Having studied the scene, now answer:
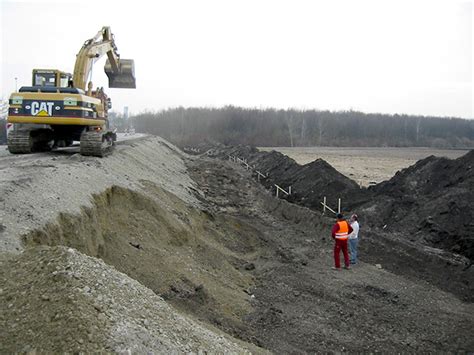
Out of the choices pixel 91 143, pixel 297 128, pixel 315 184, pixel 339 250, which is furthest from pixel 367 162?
pixel 297 128

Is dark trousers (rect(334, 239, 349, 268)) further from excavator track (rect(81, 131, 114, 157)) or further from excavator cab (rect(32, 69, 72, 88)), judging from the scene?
excavator cab (rect(32, 69, 72, 88))

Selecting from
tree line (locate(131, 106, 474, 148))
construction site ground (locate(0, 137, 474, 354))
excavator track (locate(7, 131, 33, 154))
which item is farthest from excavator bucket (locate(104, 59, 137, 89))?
tree line (locate(131, 106, 474, 148))

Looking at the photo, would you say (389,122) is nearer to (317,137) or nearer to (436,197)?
(317,137)

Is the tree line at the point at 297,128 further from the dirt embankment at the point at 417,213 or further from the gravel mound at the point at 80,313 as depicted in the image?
the gravel mound at the point at 80,313

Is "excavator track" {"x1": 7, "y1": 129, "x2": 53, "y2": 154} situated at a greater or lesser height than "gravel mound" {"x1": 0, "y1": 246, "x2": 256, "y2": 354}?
greater

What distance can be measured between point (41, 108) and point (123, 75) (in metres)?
5.99

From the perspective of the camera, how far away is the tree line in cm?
8275

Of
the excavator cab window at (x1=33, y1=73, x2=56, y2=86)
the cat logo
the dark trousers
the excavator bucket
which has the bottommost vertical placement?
the dark trousers

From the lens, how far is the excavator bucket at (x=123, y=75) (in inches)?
704

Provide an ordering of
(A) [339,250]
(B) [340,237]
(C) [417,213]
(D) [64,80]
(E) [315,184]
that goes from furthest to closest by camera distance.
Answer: (E) [315,184] < (D) [64,80] < (C) [417,213] < (A) [339,250] < (B) [340,237]

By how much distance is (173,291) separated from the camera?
7.13m

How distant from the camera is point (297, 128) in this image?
88188mm

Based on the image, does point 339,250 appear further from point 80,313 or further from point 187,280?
point 80,313

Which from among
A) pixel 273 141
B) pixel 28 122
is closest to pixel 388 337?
pixel 28 122
